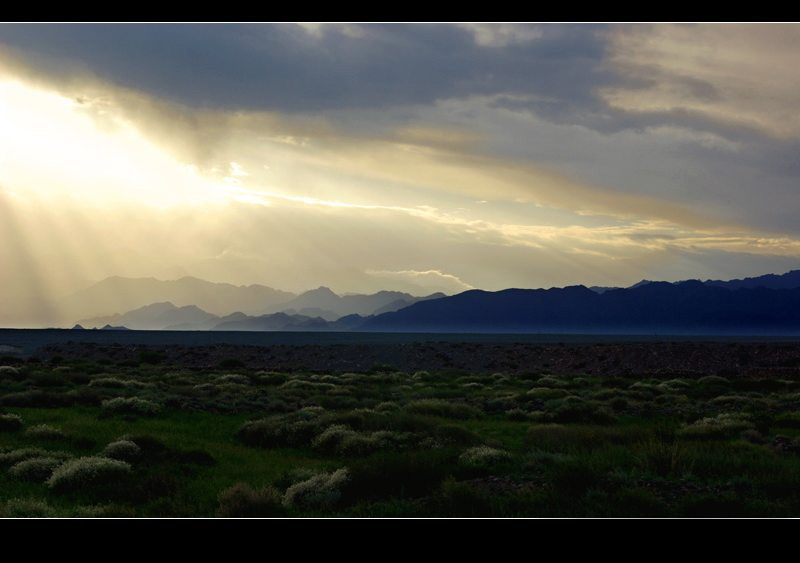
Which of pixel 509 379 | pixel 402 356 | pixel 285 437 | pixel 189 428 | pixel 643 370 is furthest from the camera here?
pixel 402 356

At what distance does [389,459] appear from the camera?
15977 millimetres

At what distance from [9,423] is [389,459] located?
53.3 feet

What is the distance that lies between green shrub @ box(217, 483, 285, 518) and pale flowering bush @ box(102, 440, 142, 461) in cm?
625

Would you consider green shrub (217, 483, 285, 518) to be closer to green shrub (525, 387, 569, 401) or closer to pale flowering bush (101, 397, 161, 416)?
pale flowering bush (101, 397, 161, 416)

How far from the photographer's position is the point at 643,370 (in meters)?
62.9

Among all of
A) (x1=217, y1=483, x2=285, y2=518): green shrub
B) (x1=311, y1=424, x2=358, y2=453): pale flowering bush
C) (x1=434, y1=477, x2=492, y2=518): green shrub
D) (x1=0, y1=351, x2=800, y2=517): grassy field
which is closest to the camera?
(x1=434, y1=477, x2=492, y2=518): green shrub

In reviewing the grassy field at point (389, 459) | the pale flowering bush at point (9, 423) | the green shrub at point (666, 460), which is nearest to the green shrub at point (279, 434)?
the grassy field at point (389, 459)

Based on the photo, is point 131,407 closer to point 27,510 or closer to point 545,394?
point 27,510

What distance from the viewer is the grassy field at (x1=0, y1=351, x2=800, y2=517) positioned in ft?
42.8

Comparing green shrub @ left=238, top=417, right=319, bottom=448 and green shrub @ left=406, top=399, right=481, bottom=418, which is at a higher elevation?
green shrub @ left=238, top=417, right=319, bottom=448

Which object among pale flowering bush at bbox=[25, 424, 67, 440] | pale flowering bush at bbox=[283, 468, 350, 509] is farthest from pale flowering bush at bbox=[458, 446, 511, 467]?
pale flowering bush at bbox=[25, 424, 67, 440]
